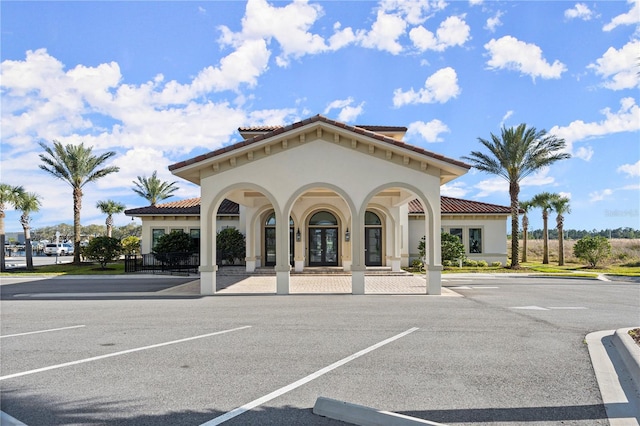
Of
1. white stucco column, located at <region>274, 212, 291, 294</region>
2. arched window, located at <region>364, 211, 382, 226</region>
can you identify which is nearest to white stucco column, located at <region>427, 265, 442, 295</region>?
white stucco column, located at <region>274, 212, 291, 294</region>

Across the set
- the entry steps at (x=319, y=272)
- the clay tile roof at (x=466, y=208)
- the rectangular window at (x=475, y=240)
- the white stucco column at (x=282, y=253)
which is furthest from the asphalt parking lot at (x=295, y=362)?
the rectangular window at (x=475, y=240)

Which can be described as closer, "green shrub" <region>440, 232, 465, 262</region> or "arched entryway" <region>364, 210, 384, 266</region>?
"arched entryway" <region>364, 210, 384, 266</region>

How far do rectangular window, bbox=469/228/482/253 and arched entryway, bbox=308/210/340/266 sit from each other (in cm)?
1039

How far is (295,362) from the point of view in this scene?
6.75 meters

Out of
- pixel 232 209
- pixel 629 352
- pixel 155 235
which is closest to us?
pixel 629 352

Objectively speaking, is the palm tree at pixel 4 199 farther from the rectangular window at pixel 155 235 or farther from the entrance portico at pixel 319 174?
the entrance portico at pixel 319 174

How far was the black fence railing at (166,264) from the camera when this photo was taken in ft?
85.4

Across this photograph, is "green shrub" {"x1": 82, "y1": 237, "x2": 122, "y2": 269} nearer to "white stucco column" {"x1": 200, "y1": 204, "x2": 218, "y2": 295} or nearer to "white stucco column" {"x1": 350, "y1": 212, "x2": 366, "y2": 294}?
"white stucco column" {"x1": 200, "y1": 204, "x2": 218, "y2": 295}

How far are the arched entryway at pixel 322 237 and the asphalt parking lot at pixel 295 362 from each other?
1234cm

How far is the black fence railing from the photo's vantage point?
85.4 ft

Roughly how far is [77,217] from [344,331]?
101ft

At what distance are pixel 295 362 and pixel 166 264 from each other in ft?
72.2

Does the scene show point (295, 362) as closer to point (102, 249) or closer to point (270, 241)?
point (270, 241)

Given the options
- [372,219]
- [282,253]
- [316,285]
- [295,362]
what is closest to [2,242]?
[316,285]
